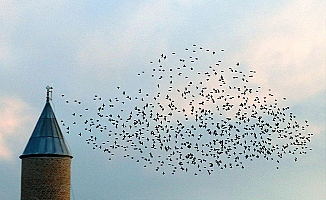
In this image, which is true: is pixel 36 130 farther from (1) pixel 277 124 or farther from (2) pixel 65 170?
(1) pixel 277 124

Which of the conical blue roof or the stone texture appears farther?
the conical blue roof

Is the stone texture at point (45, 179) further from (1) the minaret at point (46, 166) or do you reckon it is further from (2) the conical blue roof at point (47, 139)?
(2) the conical blue roof at point (47, 139)

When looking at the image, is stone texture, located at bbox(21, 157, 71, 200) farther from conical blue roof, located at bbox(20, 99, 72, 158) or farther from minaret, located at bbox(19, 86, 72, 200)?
conical blue roof, located at bbox(20, 99, 72, 158)

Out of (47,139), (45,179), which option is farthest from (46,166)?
(47,139)

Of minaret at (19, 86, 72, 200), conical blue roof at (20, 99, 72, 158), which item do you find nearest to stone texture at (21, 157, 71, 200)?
minaret at (19, 86, 72, 200)

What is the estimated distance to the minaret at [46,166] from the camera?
39.4 meters

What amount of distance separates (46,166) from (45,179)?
845 millimetres

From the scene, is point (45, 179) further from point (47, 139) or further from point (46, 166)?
point (47, 139)

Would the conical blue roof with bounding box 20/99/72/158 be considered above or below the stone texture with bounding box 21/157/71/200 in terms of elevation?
above

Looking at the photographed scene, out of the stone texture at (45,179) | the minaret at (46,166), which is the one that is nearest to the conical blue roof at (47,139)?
the minaret at (46,166)

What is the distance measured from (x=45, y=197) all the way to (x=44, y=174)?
1.45 meters

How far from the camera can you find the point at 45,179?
39.6 m

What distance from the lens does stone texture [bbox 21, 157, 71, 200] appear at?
39344 mm

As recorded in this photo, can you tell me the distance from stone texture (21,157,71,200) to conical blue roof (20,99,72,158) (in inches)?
16.2
